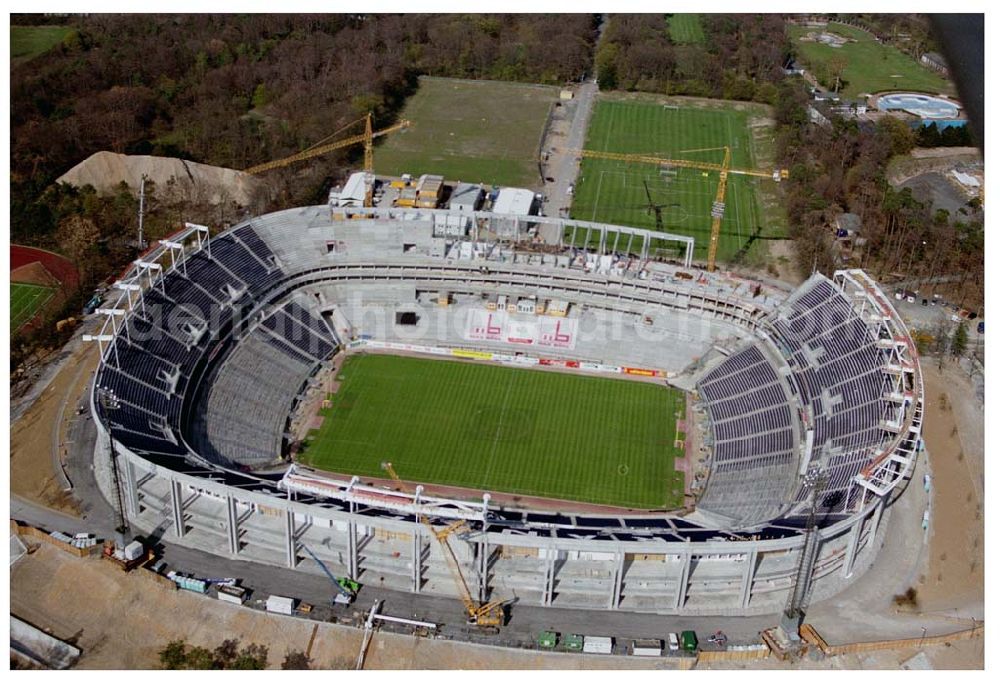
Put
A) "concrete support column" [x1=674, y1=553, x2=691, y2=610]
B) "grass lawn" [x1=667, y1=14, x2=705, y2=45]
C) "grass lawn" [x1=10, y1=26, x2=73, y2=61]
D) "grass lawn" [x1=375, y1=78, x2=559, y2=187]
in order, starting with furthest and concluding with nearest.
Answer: "grass lawn" [x1=667, y1=14, x2=705, y2=45], "grass lawn" [x1=10, y1=26, x2=73, y2=61], "grass lawn" [x1=375, y1=78, x2=559, y2=187], "concrete support column" [x1=674, y1=553, x2=691, y2=610]

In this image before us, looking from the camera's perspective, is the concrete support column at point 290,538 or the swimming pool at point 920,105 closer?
the concrete support column at point 290,538

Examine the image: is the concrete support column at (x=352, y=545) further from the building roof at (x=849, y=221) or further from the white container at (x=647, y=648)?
the building roof at (x=849, y=221)

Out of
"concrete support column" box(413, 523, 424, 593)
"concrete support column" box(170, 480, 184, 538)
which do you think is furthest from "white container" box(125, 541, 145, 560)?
"concrete support column" box(413, 523, 424, 593)

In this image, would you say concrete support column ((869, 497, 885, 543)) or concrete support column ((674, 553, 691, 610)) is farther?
concrete support column ((869, 497, 885, 543))

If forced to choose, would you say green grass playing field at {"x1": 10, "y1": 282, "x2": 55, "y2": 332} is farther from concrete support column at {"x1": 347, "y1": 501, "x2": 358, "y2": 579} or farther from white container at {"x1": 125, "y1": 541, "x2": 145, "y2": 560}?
concrete support column at {"x1": 347, "y1": 501, "x2": 358, "y2": 579}

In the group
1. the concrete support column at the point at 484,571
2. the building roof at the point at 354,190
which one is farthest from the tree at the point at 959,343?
the building roof at the point at 354,190

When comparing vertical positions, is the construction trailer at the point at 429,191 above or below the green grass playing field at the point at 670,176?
above
